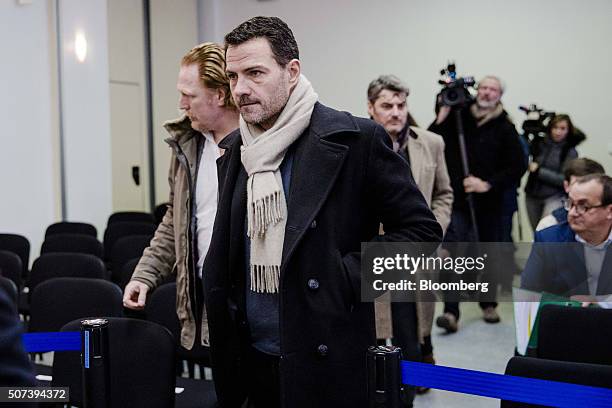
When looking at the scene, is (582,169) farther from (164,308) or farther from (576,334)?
(164,308)

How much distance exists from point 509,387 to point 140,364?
1.26 m

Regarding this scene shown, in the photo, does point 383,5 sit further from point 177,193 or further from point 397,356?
point 397,356

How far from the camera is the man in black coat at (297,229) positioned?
1887mm

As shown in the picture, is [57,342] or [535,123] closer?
[57,342]

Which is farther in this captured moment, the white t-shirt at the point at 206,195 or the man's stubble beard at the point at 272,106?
the white t-shirt at the point at 206,195

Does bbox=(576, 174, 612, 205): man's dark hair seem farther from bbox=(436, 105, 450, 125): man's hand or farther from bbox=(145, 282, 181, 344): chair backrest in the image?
bbox=(436, 105, 450, 125): man's hand

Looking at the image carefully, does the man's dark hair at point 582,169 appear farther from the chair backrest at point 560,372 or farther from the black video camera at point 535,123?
the black video camera at point 535,123

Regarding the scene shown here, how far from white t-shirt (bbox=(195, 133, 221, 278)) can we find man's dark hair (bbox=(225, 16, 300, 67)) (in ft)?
2.03

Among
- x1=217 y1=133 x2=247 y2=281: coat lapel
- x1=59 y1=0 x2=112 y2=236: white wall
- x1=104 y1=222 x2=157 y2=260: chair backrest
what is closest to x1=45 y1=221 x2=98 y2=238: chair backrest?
x1=104 y1=222 x2=157 y2=260: chair backrest

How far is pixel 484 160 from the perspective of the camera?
18.9 ft

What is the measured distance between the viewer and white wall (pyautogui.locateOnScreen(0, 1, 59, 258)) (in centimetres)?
661

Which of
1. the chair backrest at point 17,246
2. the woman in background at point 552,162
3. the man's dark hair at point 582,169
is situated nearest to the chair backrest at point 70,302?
the man's dark hair at point 582,169

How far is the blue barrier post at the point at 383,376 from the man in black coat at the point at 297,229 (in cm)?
3

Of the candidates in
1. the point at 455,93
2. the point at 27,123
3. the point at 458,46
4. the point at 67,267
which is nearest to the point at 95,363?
the point at 67,267
